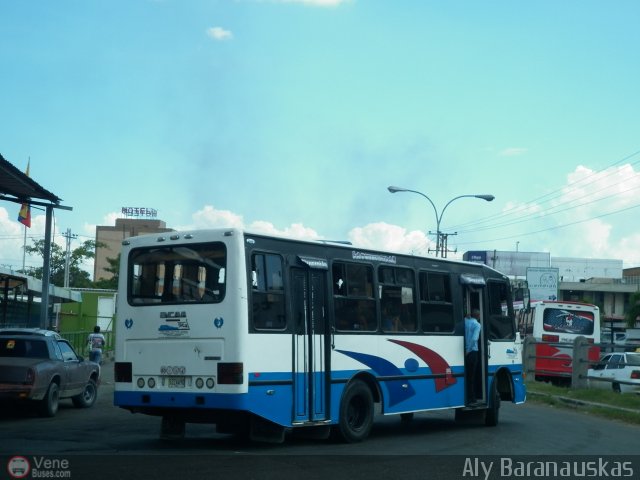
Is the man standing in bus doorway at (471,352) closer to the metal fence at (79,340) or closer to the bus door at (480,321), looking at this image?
the bus door at (480,321)

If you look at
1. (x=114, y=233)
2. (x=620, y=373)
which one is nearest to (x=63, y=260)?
(x=114, y=233)

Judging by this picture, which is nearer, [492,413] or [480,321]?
[492,413]

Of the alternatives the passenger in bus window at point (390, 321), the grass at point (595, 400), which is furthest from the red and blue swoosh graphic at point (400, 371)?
the grass at point (595, 400)

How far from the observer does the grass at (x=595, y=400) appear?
2009 centimetres

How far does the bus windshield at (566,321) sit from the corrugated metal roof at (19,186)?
22.7 m

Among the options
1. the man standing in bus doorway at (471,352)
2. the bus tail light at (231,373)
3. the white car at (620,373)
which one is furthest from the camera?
the white car at (620,373)

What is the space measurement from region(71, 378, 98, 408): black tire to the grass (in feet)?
37.9

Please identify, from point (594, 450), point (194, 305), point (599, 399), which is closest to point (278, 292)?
point (194, 305)

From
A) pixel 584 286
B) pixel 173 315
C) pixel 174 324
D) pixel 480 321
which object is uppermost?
pixel 584 286

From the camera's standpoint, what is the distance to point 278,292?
1305cm

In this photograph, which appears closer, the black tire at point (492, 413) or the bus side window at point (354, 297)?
the bus side window at point (354, 297)

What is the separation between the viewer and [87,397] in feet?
69.1

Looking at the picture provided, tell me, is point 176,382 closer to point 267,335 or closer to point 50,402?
point 267,335

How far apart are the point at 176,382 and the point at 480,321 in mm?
7218
